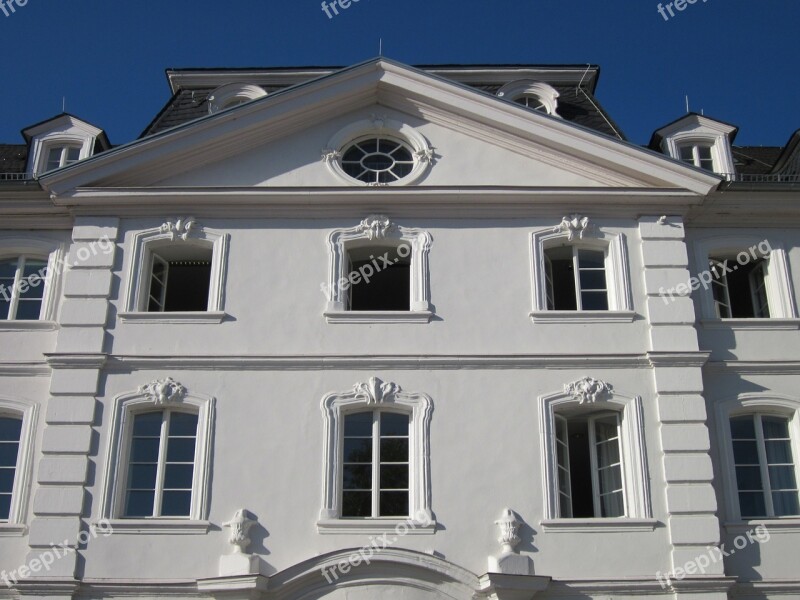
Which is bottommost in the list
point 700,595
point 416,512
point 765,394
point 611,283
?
point 700,595

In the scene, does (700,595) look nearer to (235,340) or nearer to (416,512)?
(416,512)

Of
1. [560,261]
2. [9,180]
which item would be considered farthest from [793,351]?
[9,180]

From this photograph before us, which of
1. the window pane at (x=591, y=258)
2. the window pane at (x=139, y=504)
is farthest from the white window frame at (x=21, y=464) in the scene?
the window pane at (x=591, y=258)

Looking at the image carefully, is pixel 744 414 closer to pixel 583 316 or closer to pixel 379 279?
pixel 583 316

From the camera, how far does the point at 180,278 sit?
73.7 feet

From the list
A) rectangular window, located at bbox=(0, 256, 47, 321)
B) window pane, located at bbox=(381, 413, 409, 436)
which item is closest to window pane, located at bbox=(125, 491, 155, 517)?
window pane, located at bbox=(381, 413, 409, 436)

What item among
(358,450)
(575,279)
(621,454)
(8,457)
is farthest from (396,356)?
(8,457)

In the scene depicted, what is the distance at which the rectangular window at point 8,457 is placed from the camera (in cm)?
1994

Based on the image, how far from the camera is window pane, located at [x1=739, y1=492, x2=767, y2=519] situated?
19938 millimetres

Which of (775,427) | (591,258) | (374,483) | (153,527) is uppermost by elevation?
(591,258)

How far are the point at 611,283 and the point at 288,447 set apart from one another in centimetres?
708

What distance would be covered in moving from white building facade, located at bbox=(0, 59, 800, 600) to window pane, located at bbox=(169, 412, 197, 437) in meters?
0.08

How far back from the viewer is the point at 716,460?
66.0 feet

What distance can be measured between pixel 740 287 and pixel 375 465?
28.7 feet
